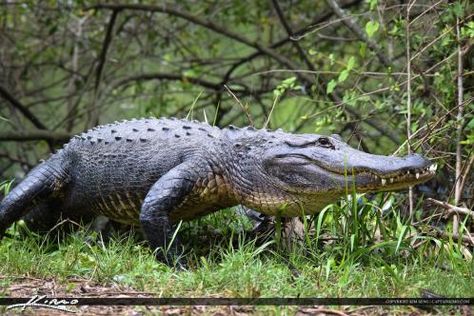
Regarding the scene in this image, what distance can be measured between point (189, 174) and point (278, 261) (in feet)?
2.30

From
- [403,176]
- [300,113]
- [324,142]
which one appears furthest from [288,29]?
[403,176]

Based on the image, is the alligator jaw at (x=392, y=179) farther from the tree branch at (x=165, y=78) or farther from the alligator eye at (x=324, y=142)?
the tree branch at (x=165, y=78)

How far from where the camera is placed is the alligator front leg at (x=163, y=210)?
4410 mm

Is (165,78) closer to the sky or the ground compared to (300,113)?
closer to the sky

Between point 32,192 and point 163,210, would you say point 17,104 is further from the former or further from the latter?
point 163,210

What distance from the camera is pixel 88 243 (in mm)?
4664

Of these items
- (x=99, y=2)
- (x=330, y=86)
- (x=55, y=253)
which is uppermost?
(x=99, y=2)

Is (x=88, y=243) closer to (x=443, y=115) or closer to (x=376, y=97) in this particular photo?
(x=443, y=115)

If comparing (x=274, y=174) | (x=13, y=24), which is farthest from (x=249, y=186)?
(x=13, y=24)

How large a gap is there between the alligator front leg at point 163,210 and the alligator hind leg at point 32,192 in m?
0.95

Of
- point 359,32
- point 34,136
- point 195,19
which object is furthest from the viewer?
point 195,19

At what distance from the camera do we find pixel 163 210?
443cm

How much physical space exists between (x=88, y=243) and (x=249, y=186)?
991mm
